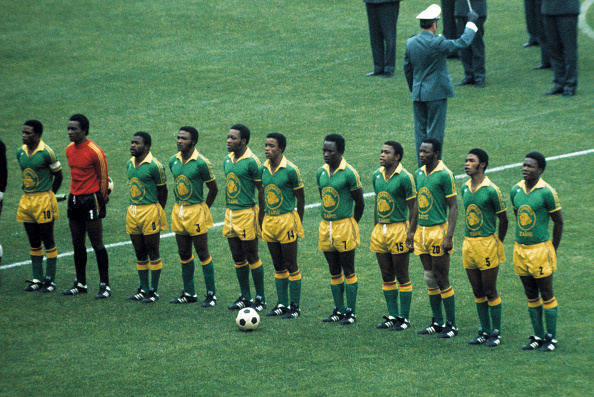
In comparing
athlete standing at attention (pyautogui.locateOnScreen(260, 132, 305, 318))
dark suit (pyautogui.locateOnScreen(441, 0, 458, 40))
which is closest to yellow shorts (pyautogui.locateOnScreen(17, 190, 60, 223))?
athlete standing at attention (pyautogui.locateOnScreen(260, 132, 305, 318))

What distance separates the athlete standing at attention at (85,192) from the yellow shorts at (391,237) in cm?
380

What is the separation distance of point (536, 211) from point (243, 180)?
3.63 m

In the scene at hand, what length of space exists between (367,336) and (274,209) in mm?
1915

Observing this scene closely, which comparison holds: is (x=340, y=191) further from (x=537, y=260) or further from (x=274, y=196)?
(x=537, y=260)

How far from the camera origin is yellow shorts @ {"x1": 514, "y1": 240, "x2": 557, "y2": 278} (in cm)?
838

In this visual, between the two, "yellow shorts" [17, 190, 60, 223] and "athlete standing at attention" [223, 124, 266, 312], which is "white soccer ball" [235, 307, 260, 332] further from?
"yellow shorts" [17, 190, 60, 223]

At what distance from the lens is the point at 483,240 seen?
8695 millimetres

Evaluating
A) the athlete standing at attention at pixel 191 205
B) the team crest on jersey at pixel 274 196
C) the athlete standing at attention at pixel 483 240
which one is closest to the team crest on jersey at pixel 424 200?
the athlete standing at attention at pixel 483 240

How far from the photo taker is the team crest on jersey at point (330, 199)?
9.63 meters

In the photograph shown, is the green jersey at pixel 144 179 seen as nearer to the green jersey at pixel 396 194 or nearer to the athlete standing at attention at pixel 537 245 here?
the green jersey at pixel 396 194

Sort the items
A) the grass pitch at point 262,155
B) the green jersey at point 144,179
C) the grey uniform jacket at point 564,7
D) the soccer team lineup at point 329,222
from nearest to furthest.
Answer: the grass pitch at point 262,155, the soccer team lineup at point 329,222, the green jersey at point 144,179, the grey uniform jacket at point 564,7

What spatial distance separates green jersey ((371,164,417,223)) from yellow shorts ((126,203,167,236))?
3042 mm

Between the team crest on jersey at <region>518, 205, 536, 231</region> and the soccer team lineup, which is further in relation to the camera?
the soccer team lineup

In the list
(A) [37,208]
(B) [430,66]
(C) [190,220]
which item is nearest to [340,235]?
(C) [190,220]
